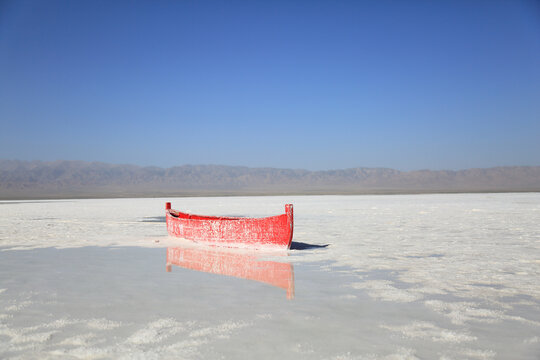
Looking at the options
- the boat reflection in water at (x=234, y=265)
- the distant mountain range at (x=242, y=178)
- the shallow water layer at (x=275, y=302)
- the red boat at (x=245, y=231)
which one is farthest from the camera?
the distant mountain range at (x=242, y=178)

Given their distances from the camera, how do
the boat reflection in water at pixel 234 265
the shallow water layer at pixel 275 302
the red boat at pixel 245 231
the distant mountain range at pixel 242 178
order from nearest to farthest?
1. the shallow water layer at pixel 275 302
2. the boat reflection in water at pixel 234 265
3. the red boat at pixel 245 231
4. the distant mountain range at pixel 242 178

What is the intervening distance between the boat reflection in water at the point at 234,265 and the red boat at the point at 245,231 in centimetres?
41

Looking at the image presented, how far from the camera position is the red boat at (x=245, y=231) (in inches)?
376

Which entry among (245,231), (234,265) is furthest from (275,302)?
(245,231)

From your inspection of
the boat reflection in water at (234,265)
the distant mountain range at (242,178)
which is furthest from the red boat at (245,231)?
the distant mountain range at (242,178)

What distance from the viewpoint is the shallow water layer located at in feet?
12.6

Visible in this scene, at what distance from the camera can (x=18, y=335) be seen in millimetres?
4160

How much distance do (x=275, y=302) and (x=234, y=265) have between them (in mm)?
2733

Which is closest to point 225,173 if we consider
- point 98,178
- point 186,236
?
point 98,178

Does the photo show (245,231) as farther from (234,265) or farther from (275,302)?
(275,302)

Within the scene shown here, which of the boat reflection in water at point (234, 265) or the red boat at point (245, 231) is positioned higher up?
the red boat at point (245, 231)

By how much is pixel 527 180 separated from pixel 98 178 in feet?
490

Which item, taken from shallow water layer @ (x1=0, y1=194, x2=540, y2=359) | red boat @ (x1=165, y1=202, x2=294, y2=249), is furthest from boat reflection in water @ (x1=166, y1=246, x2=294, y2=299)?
red boat @ (x1=165, y1=202, x2=294, y2=249)

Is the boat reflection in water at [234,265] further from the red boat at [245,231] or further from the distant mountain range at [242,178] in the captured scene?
the distant mountain range at [242,178]
